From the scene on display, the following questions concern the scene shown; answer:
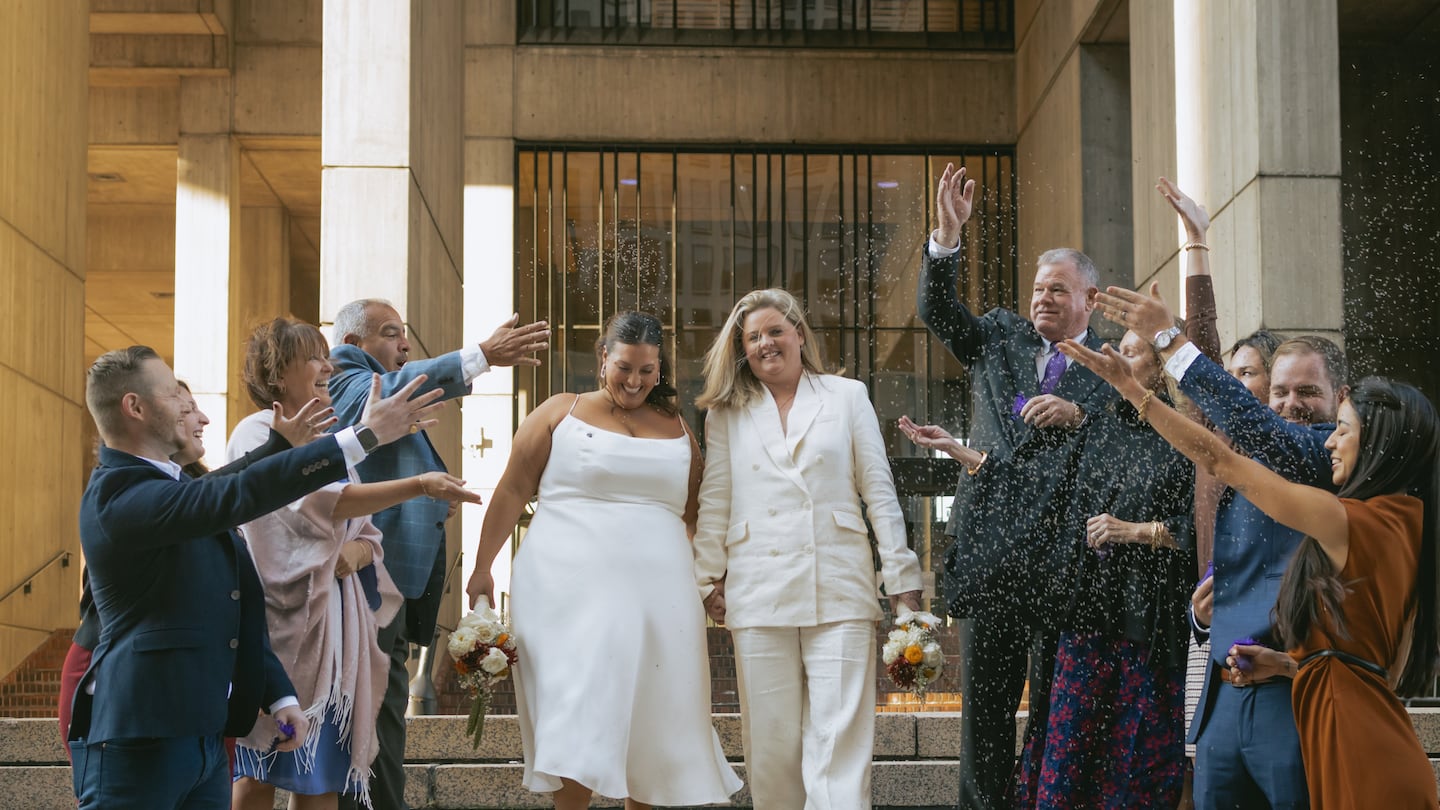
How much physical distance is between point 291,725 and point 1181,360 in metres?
2.57

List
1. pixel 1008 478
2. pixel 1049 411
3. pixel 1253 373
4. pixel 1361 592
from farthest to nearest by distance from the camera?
1. pixel 1008 478
2. pixel 1049 411
3. pixel 1253 373
4. pixel 1361 592

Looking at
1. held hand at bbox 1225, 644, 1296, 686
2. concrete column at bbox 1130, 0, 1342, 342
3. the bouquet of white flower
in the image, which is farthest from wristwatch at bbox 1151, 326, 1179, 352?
concrete column at bbox 1130, 0, 1342, 342

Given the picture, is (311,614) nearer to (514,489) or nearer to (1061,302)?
(514,489)

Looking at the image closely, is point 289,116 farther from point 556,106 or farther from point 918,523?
point 918,523

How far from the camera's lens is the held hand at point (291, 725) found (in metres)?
4.32

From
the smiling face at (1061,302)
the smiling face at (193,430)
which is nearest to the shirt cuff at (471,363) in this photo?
the smiling face at (193,430)

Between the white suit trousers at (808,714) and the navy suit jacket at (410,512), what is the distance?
4.00 feet

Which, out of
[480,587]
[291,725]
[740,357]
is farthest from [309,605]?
[740,357]

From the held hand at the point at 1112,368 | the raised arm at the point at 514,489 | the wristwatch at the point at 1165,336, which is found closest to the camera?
the held hand at the point at 1112,368

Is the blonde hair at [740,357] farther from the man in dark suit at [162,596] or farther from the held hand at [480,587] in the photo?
the man in dark suit at [162,596]

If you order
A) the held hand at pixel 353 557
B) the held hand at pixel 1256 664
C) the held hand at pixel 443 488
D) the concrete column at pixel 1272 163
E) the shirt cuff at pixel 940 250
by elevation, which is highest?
the concrete column at pixel 1272 163

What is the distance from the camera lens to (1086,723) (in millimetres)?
5039

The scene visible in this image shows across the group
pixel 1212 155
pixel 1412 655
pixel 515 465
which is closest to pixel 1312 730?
pixel 1412 655

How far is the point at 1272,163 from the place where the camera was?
8.45 metres
